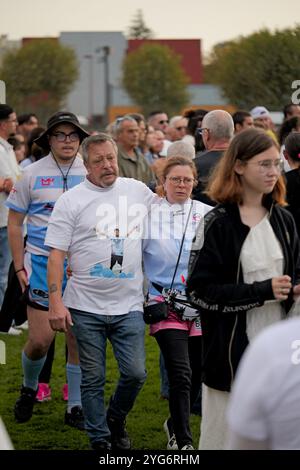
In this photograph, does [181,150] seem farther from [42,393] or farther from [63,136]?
[42,393]

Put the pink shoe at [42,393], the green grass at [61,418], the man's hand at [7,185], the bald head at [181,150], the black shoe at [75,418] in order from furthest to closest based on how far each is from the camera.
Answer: the man's hand at [7,185]
the pink shoe at [42,393]
the black shoe at [75,418]
the bald head at [181,150]
the green grass at [61,418]

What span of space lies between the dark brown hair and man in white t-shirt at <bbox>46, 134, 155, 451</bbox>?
5.35 feet

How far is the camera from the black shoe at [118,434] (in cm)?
673

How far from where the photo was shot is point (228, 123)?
7809 millimetres

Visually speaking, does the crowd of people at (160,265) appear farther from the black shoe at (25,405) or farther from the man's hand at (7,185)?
the man's hand at (7,185)

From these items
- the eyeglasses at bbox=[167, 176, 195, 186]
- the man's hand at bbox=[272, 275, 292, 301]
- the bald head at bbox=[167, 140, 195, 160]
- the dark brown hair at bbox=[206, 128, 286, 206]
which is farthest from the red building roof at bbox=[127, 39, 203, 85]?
the man's hand at bbox=[272, 275, 292, 301]

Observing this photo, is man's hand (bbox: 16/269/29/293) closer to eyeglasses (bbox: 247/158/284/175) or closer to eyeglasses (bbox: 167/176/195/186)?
eyeglasses (bbox: 167/176/195/186)

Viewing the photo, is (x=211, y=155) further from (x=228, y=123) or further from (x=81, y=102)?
(x=81, y=102)

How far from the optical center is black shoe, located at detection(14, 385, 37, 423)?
303 inches

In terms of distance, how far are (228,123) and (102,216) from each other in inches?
71.4

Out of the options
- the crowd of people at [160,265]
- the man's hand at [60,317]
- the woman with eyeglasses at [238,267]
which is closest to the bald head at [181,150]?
the crowd of people at [160,265]

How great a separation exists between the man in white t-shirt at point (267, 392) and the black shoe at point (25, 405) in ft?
17.3

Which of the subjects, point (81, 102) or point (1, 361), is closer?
point (1, 361)
